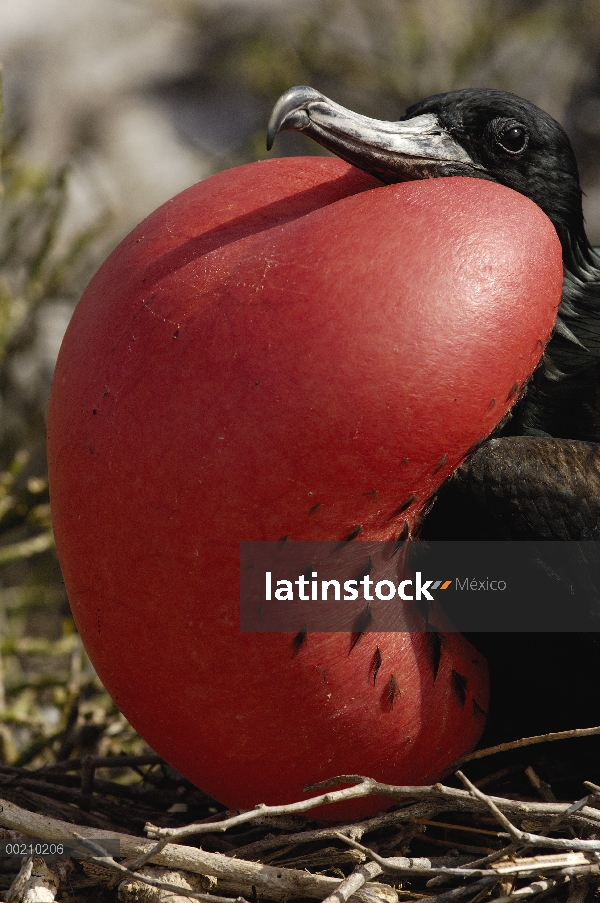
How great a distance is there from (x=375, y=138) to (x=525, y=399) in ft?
1.28

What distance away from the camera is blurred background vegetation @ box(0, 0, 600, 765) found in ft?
10.5

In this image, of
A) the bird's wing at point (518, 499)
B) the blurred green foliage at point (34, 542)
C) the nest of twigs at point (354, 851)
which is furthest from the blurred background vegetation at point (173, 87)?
the bird's wing at point (518, 499)

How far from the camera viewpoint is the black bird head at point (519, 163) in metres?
1.45

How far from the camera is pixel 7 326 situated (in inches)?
95.9

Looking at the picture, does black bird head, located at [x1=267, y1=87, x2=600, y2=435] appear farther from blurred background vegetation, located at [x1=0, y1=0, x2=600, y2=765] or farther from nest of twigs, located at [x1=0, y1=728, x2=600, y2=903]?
blurred background vegetation, located at [x1=0, y1=0, x2=600, y2=765]

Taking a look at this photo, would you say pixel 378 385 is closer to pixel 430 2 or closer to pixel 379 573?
pixel 379 573

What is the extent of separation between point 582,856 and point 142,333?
79cm

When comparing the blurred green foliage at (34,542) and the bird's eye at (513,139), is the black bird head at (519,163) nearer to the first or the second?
the bird's eye at (513,139)

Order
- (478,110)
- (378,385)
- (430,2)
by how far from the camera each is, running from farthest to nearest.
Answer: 1. (430,2)
2. (478,110)
3. (378,385)

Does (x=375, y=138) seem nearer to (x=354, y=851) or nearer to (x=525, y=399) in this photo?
(x=525, y=399)

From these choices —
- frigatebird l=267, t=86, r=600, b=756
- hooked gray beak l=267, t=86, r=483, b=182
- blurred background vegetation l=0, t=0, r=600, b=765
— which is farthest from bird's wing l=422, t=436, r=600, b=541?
blurred background vegetation l=0, t=0, r=600, b=765

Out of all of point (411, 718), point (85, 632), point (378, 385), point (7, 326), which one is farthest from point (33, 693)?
point (378, 385)

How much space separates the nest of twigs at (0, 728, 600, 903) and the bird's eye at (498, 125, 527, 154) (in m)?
0.78

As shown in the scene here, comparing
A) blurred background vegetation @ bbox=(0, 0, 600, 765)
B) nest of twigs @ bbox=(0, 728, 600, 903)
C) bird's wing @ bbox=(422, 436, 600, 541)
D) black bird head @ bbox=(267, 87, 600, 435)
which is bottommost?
nest of twigs @ bbox=(0, 728, 600, 903)
